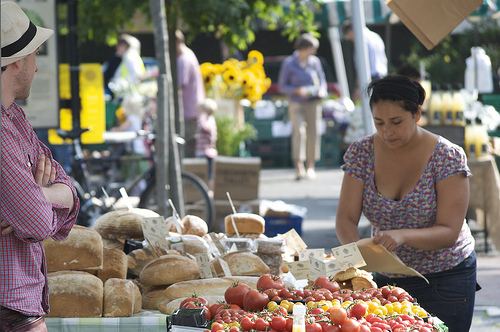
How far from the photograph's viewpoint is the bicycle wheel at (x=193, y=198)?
24.5 feet

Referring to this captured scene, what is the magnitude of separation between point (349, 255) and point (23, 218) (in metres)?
1.56

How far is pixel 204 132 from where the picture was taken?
917 centimetres

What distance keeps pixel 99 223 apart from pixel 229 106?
7.65 meters

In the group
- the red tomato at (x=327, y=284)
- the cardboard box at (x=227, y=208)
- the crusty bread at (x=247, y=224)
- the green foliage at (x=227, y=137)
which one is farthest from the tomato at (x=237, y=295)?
the green foliage at (x=227, y=137)

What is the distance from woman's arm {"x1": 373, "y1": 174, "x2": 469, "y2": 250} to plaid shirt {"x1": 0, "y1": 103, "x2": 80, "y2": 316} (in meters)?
1.57

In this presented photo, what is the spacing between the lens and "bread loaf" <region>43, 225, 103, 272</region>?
11.0ft

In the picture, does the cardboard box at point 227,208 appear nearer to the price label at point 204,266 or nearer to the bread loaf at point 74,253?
the price label at point 204,266

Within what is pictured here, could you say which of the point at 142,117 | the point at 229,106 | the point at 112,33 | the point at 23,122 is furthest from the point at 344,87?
the point at 23,122

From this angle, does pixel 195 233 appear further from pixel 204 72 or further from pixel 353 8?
pixel 204 72

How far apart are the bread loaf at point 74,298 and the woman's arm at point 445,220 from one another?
132cm

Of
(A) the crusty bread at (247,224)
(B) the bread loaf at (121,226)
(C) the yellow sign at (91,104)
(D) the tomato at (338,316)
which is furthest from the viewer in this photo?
(C) the yellow sign at (91,104)

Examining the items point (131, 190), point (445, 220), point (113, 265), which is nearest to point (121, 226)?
point (113, 265)

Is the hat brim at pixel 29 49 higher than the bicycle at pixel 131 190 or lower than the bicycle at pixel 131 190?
higher

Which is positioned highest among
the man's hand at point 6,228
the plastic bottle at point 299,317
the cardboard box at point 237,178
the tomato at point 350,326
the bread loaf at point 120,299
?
the man's hand at point 6,228
